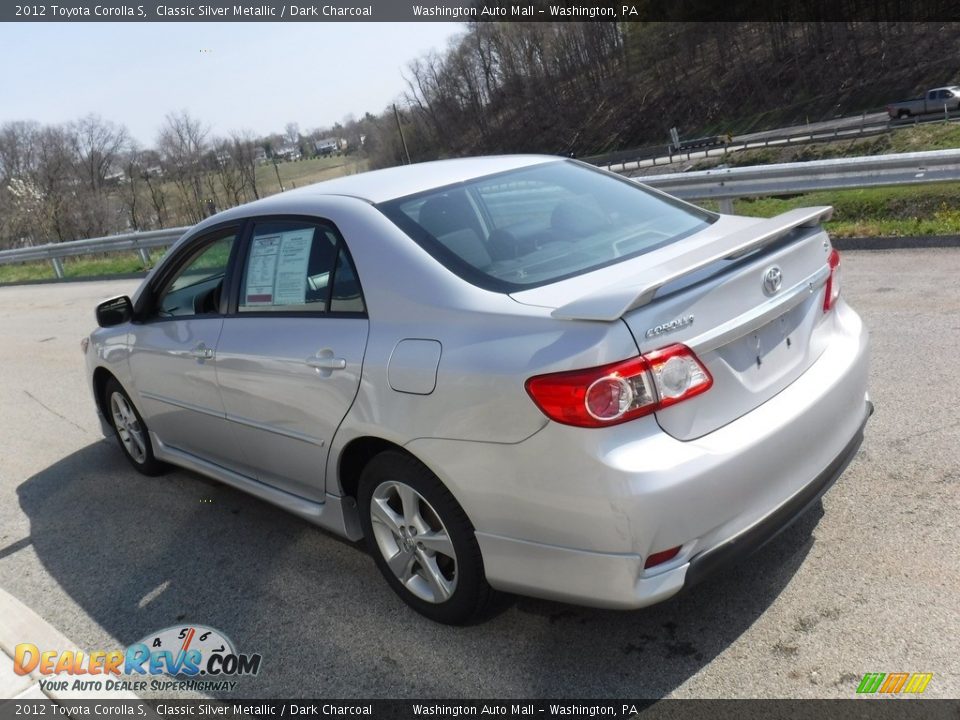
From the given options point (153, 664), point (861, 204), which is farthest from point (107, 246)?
point (153, 664)

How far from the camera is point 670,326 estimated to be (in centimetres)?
257

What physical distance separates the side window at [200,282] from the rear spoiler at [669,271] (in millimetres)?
2275

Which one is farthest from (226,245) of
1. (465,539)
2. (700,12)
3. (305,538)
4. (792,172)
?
(700,12)

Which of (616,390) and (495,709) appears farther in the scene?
(495,709)

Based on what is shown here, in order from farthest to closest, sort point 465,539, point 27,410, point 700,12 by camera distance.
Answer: point 700,12, point 27,410, point 465,539

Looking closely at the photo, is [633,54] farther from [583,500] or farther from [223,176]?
[583,500]

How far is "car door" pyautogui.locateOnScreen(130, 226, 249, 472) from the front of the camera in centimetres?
424

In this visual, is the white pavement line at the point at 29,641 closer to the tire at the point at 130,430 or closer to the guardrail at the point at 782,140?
the tire at the point at 130,430

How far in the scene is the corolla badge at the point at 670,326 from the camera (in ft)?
8.34

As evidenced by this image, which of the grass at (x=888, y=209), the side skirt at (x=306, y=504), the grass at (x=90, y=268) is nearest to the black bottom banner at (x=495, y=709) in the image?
the side skirt at (x=306, y=504)

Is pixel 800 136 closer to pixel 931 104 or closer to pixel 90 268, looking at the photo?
pixel 931 104

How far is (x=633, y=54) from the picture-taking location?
77.2 meters

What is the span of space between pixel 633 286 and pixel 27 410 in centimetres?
689

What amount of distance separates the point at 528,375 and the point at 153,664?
208cm
